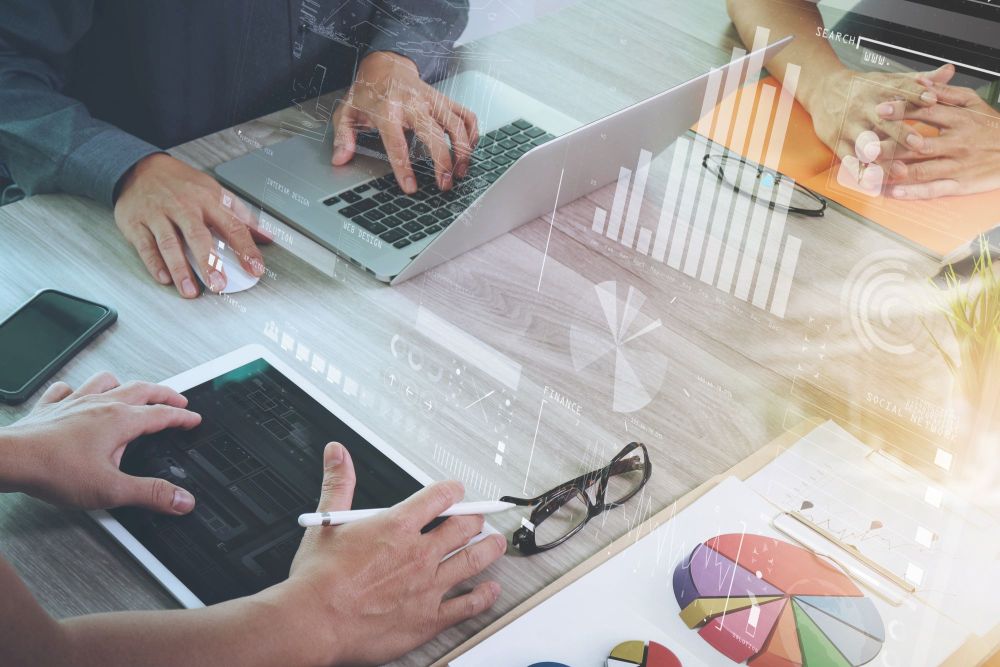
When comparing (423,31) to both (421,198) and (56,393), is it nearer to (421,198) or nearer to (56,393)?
(421,198)

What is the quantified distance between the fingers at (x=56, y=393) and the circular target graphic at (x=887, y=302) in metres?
0.75

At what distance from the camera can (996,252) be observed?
72 centimetres

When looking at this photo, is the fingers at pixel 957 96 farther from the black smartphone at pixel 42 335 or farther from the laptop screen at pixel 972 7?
the black smartphone at pixel 42 335

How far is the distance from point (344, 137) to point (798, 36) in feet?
1.88

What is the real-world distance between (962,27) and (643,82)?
38cm

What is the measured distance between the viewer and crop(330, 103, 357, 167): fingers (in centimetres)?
110

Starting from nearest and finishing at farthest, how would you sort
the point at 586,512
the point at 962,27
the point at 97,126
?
the point at 962,27, the point at 586,512, the point at 97,126

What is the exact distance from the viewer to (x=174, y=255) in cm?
100

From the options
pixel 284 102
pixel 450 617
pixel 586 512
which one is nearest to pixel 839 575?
pixel 586 512

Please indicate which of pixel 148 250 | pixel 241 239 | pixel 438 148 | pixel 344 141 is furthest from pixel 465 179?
pixel 148 250

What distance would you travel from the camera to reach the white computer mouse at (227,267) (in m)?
0.99

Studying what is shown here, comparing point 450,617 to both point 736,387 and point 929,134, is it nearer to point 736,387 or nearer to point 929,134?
point 736,387
